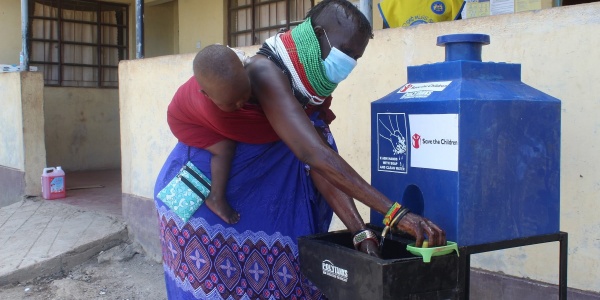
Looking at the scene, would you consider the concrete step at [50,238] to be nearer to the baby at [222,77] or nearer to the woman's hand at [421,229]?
the baby at [222,77]

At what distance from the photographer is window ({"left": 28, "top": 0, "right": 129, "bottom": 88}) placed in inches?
348

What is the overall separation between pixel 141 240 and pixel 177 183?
10.4 feet

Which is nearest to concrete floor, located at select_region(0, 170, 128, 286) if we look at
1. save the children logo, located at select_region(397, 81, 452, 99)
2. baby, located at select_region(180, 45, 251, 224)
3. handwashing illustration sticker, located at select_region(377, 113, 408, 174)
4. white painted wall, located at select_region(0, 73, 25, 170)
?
white painted wall, located at select_region(0, 73, 25, 170)

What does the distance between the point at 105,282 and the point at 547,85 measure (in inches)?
134

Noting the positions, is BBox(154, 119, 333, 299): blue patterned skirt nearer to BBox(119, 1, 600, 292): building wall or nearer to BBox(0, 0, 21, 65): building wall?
BBox(119, 1, 600, 292): building wall

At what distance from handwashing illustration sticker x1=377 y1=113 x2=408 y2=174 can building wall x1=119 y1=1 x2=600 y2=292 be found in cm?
128

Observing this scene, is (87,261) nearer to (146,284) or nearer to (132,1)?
(146,284)

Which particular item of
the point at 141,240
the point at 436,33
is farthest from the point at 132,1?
the point at 436,33

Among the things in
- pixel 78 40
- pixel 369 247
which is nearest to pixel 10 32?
pixel 78 40

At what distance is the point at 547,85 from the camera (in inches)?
110

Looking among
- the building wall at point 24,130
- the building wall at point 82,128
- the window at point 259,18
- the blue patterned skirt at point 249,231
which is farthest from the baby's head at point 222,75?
the building wall at point 82,128

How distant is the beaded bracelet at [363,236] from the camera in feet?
5.89

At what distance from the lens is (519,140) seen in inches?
64.4

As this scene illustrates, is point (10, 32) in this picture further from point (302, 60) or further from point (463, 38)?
point (463, 38)
